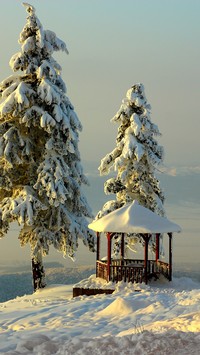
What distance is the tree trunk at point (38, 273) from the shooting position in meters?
28.8

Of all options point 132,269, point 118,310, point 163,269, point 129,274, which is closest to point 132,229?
point 132,269

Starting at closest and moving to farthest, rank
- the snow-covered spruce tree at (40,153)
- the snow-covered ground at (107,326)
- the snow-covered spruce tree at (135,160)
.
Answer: the snow-covered ground at (107,326)
the snow-covered spruce tree at (40,153)
the snow-covered spruce tree at (135,160)

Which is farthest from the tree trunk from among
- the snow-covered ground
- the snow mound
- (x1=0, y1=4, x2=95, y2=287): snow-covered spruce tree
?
the snow mound

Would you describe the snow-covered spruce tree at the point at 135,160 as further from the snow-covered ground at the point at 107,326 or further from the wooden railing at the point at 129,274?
the snow-covered ground at the point at 107,326

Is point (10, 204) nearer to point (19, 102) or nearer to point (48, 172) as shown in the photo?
point (48, 172)

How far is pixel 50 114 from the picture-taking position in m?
27.7

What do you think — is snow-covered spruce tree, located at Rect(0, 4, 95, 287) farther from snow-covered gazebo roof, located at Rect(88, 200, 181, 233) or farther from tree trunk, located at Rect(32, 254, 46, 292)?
snow-covered gazebo roof, located at Rect(88, 200, 181, 233)

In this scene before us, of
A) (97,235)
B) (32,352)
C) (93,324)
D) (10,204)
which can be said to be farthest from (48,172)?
(32,352)

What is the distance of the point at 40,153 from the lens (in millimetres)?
28875

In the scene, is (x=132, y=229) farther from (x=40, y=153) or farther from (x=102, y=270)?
(x=40, y=153)

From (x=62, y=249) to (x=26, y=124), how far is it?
708cm

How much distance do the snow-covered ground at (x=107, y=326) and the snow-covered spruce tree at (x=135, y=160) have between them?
9850 mm

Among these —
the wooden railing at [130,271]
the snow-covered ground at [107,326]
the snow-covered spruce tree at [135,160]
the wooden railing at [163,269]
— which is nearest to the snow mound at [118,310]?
the snow-covered ground at [107,326]

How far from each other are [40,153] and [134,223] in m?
7.30
